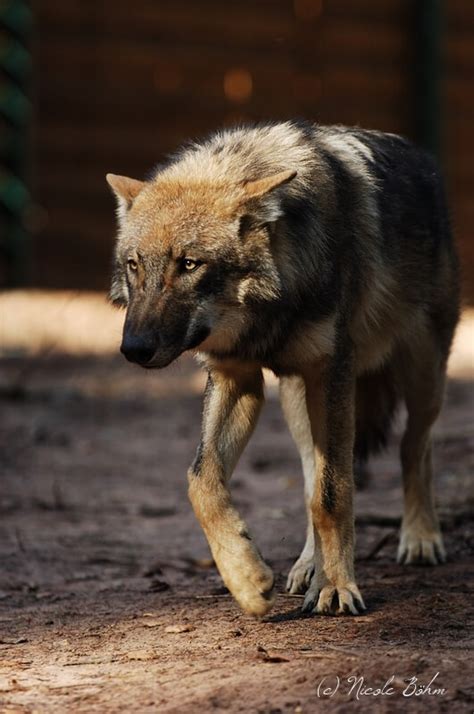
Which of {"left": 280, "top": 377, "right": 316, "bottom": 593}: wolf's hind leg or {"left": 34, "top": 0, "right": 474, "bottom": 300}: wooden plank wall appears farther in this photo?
{"left": 34, "top": 0, "right": 474, "bottom": 300}: wooden plank wall

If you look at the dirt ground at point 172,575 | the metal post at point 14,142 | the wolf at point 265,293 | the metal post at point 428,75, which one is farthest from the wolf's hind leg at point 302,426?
the metal post at point 428,75

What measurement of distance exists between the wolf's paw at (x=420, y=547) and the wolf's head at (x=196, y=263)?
1473 mm

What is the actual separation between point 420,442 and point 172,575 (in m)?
1.26

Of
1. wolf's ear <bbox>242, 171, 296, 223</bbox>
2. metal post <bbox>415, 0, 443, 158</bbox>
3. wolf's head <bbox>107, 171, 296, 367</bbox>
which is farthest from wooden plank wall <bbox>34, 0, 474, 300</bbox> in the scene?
wolf's ear <bbox>242, 171, 296, 223</bbox>

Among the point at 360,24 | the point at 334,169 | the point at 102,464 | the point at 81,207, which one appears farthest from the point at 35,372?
the point at 360,24

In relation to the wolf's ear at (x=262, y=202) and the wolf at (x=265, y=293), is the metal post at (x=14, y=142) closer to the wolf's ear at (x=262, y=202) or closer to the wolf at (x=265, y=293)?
the wolf at (x=265, y=293)

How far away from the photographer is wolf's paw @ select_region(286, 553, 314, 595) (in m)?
4.83

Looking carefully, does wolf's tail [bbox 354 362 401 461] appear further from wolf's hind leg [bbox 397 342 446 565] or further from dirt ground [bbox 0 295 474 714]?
dirt ground [bbox 0 295 474 714]

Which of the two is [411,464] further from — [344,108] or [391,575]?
[344,108]

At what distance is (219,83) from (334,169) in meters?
9.89

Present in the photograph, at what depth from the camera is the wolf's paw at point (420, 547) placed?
5.36 m

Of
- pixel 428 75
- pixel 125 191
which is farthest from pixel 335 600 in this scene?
pixel 428 75

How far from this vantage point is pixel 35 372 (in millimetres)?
10289

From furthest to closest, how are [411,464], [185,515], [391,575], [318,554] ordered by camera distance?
[185,515] → [411,464] → [391,575] → [318,554]
